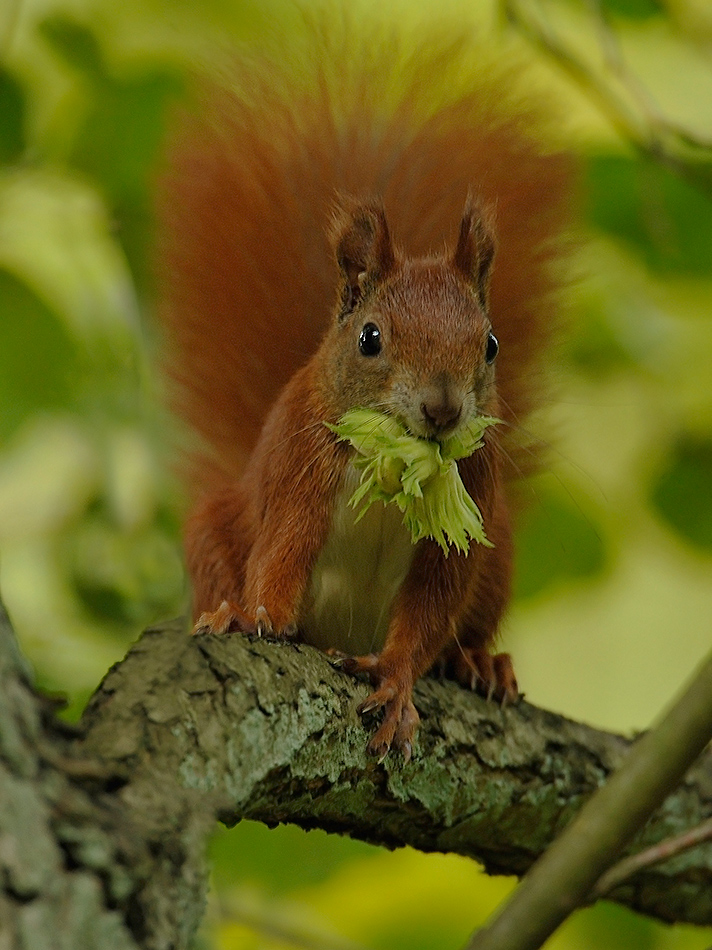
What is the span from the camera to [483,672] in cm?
239

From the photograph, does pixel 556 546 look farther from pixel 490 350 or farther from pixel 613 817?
pixel 613 817

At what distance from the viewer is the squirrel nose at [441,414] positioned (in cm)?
192

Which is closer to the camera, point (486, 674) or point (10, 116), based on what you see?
point (486, 674)

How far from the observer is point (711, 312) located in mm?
3291

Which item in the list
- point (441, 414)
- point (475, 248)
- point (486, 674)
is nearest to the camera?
point (441, 414)

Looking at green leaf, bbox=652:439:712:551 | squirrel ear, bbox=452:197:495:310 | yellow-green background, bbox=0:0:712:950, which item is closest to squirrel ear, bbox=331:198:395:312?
squirrel ear, bbox=452:197:495:310

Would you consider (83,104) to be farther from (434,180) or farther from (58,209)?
(434,180)

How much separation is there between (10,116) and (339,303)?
2.70ft

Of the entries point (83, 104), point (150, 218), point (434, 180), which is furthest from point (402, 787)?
point (83, 104)

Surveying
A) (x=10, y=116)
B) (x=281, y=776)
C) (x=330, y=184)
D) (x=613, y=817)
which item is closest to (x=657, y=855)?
(x=613, y=817)

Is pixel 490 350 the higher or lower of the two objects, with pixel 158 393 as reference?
higher

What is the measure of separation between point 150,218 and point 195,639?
1463 millimetres

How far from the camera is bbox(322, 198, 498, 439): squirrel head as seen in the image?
78.9 inches

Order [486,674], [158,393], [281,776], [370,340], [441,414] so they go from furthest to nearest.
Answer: [158,393], [486,674], [370,340], [441,414], [281,776]
